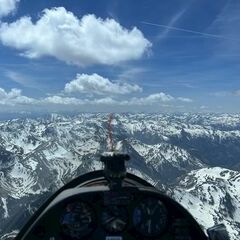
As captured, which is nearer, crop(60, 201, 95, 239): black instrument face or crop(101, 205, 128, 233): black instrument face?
crop(60, 201, 95, 239): black instrument face

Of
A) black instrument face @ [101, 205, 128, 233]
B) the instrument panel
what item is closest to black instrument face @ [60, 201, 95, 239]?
the instrument panel

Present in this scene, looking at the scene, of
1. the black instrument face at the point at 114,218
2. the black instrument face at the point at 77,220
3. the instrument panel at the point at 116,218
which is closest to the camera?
the instrument panel at the point at 116,218

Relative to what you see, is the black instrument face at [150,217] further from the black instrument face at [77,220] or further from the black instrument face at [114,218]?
the black instrument face at [77,220]

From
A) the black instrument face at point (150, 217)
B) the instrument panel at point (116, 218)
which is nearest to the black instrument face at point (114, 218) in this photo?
the instrument panel at point (116, 218)

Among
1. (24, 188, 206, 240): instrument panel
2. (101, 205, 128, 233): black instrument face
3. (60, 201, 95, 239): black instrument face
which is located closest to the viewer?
(24, 188, 206, 240): instrument panel

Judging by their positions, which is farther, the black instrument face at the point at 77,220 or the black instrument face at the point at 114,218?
the black instrument face at the point at 114,218

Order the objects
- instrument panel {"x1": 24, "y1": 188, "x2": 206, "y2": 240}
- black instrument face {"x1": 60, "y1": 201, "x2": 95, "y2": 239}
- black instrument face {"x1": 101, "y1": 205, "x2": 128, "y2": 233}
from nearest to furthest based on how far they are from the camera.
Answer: instrument panel {"x1": 24, "y1": 188, "x2": 206, "y2": 240} → black instrument face {"x1": 60, "y1": 201, "x2": 95, "y2": 239} → black instrument face {"x1": 101, "y1": 205, "x2": 128, "y2": 233}

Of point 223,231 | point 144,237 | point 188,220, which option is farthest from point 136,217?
point 223,231

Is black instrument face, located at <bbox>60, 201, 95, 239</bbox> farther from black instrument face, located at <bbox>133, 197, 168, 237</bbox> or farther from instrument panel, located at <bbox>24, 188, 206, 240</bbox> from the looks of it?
black instrument face, located at <bbox>133, 197, 168, 237</bbox>
